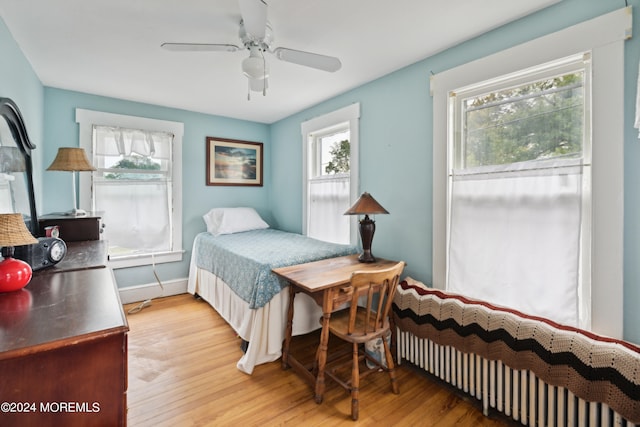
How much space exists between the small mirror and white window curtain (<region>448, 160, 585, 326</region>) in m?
2.80

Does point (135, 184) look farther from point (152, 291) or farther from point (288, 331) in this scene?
point (288, 331)

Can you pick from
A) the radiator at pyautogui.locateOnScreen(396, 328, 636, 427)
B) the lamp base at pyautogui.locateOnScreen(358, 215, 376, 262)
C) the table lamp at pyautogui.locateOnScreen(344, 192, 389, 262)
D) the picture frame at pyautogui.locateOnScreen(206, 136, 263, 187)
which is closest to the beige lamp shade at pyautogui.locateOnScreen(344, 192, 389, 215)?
the table lamp at pyautogui.locateOnScreen(344, 192, 389, 262)

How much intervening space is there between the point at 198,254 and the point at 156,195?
896 millimetres

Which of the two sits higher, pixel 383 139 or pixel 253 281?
pixel 383 139

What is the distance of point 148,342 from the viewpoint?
2576 mm

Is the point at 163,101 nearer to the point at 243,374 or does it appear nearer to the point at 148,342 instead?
the point at 148,342

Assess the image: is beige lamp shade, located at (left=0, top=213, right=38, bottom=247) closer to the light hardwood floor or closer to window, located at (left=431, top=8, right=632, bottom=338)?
the light hardwood floor

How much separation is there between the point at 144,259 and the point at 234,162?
5.55 feet

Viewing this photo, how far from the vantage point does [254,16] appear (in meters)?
1.51

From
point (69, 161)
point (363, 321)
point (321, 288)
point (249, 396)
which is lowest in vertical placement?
point (249, 396)

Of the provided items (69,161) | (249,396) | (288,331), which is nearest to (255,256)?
(288,331)

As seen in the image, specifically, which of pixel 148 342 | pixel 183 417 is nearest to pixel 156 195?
pixel 148 342

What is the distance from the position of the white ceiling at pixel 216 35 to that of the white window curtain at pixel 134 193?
65cm

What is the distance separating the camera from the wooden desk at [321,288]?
185cm
